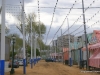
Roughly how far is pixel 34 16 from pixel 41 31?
643 inches

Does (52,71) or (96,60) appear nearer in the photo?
(96,60)

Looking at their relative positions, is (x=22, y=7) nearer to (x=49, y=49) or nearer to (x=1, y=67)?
(x=1, y=67)

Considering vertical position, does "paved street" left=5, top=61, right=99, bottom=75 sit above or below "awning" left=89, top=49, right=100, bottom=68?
below

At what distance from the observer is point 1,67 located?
17.6 m

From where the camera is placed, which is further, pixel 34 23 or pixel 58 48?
pixel 58 48

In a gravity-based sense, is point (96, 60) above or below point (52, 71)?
above

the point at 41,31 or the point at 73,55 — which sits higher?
the point at 41,31

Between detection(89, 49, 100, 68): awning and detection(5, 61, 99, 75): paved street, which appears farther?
→ detection(89, 49, 100, 68): awning

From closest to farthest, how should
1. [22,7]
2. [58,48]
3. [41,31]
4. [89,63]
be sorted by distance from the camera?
[22,7] < [89,63] < [41,31] < [58,48]

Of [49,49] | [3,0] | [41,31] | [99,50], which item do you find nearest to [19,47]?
[41,31]

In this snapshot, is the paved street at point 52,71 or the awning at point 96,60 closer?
the paved street at point 52,71

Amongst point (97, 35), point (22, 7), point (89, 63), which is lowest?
point (89, 63)

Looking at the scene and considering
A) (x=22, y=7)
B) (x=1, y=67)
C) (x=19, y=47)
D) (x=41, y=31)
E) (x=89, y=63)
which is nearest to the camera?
(x=1, y=67)

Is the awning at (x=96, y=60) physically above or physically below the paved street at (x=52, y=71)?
above
